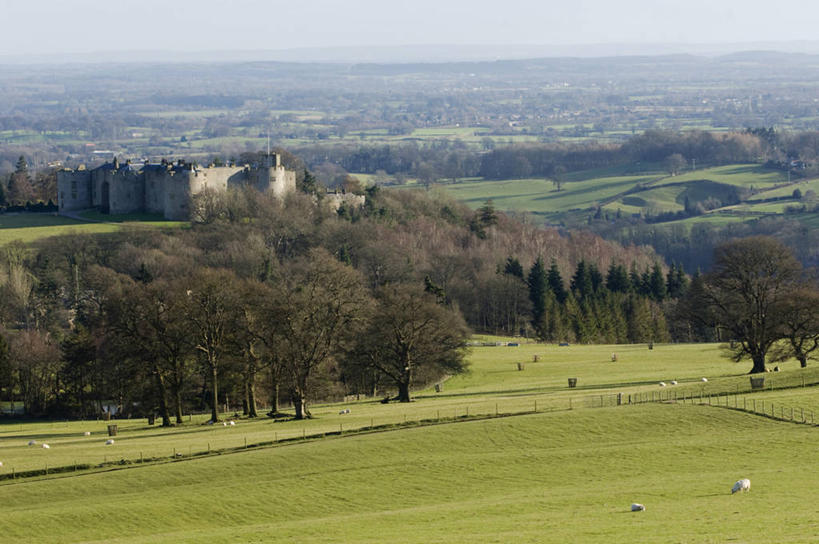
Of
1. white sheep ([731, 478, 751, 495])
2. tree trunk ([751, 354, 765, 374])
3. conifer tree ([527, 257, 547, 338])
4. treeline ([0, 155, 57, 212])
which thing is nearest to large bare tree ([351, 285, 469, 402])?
tree trunk ([751, 354, 765, 374])

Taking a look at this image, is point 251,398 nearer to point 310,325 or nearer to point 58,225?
point 310,325

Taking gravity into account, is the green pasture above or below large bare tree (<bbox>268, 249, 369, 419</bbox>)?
below

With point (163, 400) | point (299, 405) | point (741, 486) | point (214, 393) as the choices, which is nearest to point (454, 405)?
point (299, 405)

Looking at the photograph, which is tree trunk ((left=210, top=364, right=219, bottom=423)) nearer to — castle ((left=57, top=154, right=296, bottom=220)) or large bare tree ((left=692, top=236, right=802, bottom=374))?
large bare tree ((left=692, top=236, right=802, bottom=374))

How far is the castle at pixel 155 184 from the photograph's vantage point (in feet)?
379

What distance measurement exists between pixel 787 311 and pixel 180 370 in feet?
96.4

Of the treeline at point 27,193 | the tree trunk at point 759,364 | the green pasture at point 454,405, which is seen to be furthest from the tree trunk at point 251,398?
the treeline at point 27,193

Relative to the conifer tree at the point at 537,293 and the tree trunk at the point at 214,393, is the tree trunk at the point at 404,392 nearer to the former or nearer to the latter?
the tree trunk at the point at 214,393

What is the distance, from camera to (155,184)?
117m

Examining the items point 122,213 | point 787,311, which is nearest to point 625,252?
point 122,213

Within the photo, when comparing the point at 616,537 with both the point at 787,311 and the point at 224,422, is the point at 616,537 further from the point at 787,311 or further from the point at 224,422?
the point at 787,311

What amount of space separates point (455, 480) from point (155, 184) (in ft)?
268

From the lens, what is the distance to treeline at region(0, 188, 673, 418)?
6106 centimetres

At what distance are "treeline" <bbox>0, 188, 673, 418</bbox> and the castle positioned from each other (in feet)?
7.82
